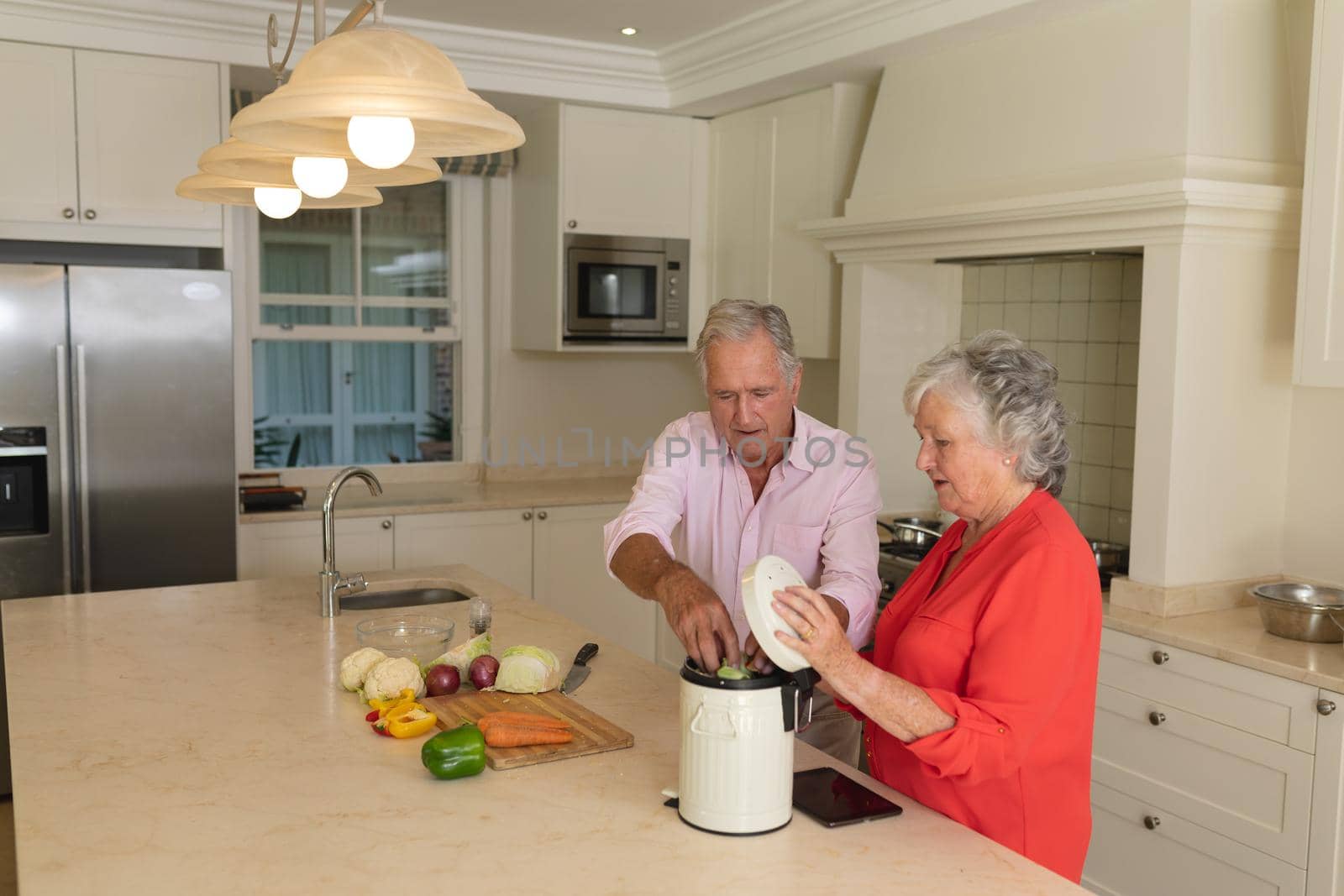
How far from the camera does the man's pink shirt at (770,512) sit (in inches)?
92.3

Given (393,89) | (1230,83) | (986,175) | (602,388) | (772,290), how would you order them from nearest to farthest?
(393,89), (1230,83), (986,175), (772,290), (602,388)

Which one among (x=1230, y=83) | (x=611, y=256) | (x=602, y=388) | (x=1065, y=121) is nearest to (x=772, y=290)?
(x=611, y=256)

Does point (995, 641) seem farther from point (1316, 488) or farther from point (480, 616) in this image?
point (1316, 488)

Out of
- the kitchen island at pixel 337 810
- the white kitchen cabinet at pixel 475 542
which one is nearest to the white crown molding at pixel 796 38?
the white kitchen cabinet at pixel 475 542

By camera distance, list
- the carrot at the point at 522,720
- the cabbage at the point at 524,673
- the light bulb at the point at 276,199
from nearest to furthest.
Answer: the carrot at the point at 522,720
the cabbage at the point at 524,673
the light bulb at the point at 276,199

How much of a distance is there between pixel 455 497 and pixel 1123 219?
2.81 m

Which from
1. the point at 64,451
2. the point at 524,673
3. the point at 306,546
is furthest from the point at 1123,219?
the point at 64,451

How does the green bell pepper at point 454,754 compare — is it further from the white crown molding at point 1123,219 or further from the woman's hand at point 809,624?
the white crown molding at point 1123,219

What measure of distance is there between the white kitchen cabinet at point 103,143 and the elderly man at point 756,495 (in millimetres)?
2424

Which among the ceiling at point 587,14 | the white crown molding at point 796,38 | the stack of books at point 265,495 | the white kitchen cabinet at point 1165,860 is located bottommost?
the white kitchen cabinet at point 1165,860

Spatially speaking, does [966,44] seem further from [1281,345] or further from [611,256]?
[611,256]

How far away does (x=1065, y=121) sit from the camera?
131 inches

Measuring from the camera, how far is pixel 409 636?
245 centimetres

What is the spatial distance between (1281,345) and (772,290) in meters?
1.98
